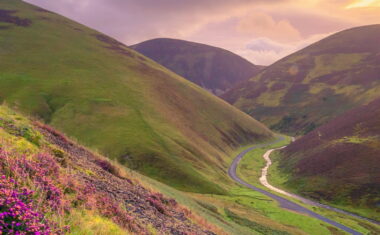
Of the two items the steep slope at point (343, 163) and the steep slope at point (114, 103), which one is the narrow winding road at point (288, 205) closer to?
the steep slope at point (114, 103)

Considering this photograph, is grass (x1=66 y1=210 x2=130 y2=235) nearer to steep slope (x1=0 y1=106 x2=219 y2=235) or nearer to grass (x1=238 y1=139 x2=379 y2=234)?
steep slope (x1=0 y1=106 x2=219 y2=235)

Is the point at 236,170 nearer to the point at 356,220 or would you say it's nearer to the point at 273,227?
the point at 356,220

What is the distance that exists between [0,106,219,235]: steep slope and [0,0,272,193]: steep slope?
152 feet

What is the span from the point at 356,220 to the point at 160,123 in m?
68.2

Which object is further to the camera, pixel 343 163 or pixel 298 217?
pixel 343 163

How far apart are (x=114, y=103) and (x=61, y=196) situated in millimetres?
98230

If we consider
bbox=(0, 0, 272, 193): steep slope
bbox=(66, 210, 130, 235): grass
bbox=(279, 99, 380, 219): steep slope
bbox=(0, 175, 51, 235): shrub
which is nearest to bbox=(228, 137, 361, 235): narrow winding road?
bbox=(0, 0, 272, 193): steep slope

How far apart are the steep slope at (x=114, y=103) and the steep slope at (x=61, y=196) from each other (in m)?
46.3

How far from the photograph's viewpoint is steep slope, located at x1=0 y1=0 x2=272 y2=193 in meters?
80.8

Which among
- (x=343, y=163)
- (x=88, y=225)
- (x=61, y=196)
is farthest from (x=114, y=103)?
(x=88, y=225)

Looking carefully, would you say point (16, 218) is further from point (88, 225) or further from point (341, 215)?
point (341, 215)

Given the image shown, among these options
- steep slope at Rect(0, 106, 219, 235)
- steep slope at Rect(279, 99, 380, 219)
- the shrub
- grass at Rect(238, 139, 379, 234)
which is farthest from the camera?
steep slope at Rect(279, 99, 380, 219)

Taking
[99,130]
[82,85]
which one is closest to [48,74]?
[82,85]

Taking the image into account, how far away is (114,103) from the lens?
105938mm
